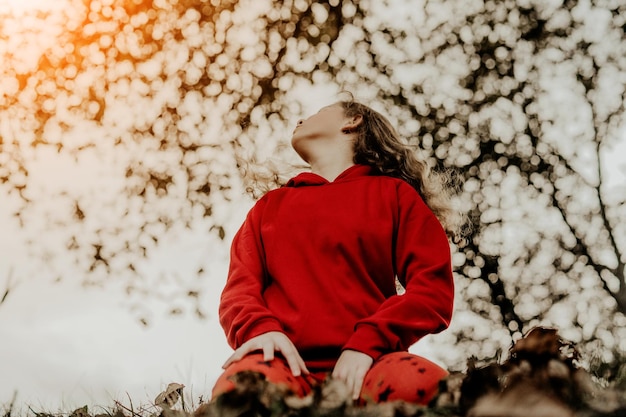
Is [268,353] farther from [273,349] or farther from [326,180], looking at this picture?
[326,180]

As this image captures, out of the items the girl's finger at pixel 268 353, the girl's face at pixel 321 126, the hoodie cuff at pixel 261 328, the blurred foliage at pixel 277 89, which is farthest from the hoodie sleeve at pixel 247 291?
the blurred foliage at pixel 277 89

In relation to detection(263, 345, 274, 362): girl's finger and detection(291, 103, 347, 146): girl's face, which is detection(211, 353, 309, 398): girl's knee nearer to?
detection(263, 345, 274, 362): girl's finger

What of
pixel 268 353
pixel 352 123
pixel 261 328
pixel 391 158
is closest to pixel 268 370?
pixel 268 353

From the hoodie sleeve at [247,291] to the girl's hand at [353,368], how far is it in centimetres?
30

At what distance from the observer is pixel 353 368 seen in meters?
2.20

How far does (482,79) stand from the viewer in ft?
28.9

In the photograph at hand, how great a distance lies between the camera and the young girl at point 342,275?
2.21 metres

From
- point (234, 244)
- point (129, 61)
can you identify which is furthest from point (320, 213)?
point (129, 61)

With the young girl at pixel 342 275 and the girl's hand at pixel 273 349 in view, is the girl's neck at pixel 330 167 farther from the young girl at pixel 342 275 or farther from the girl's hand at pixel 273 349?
the girl's hand at pixel 273 349

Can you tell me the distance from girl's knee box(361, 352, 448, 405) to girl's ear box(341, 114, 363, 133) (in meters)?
1.57

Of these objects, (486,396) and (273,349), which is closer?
(486,396)

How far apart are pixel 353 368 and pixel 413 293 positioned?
425 mm

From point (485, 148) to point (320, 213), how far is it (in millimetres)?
6512

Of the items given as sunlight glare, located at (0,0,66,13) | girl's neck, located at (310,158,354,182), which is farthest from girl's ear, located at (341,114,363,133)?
sunlight glare, located at (0,0,66,13)
